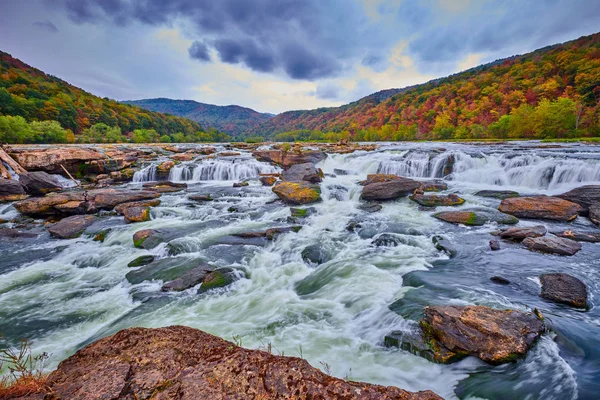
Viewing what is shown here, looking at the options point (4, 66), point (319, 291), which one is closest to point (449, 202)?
point (319, 291)

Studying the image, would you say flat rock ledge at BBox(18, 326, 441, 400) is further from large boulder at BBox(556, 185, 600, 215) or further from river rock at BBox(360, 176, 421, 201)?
large boulder at BBox(556, 185, 600, 215)

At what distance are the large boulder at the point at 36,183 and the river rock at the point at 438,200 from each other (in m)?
22.0

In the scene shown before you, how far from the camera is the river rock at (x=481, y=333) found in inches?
144

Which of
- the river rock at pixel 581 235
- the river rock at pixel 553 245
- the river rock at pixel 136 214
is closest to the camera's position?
the river rock at pixel 553 245

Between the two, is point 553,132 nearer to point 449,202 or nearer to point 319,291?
point 449,202

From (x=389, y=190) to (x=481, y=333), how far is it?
1097 centimetres

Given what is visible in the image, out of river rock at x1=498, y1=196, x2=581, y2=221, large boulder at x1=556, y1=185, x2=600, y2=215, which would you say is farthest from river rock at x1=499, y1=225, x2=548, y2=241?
large boulder at x1=556, y1=185, x2=600, y2=215

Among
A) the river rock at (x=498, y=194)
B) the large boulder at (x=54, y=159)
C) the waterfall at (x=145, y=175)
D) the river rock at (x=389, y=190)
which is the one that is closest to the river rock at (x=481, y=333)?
the river rock at (x=389, y=190)

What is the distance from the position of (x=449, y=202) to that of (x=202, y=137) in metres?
102

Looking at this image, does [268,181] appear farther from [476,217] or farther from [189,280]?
[476,217]

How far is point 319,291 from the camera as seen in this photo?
260 inches

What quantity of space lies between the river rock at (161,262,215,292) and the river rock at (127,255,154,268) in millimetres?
1881

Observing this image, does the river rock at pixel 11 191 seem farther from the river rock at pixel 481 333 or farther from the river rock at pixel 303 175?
the river rock at pixel 481 333

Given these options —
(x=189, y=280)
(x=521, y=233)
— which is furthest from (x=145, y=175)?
(x=521, y=233)
